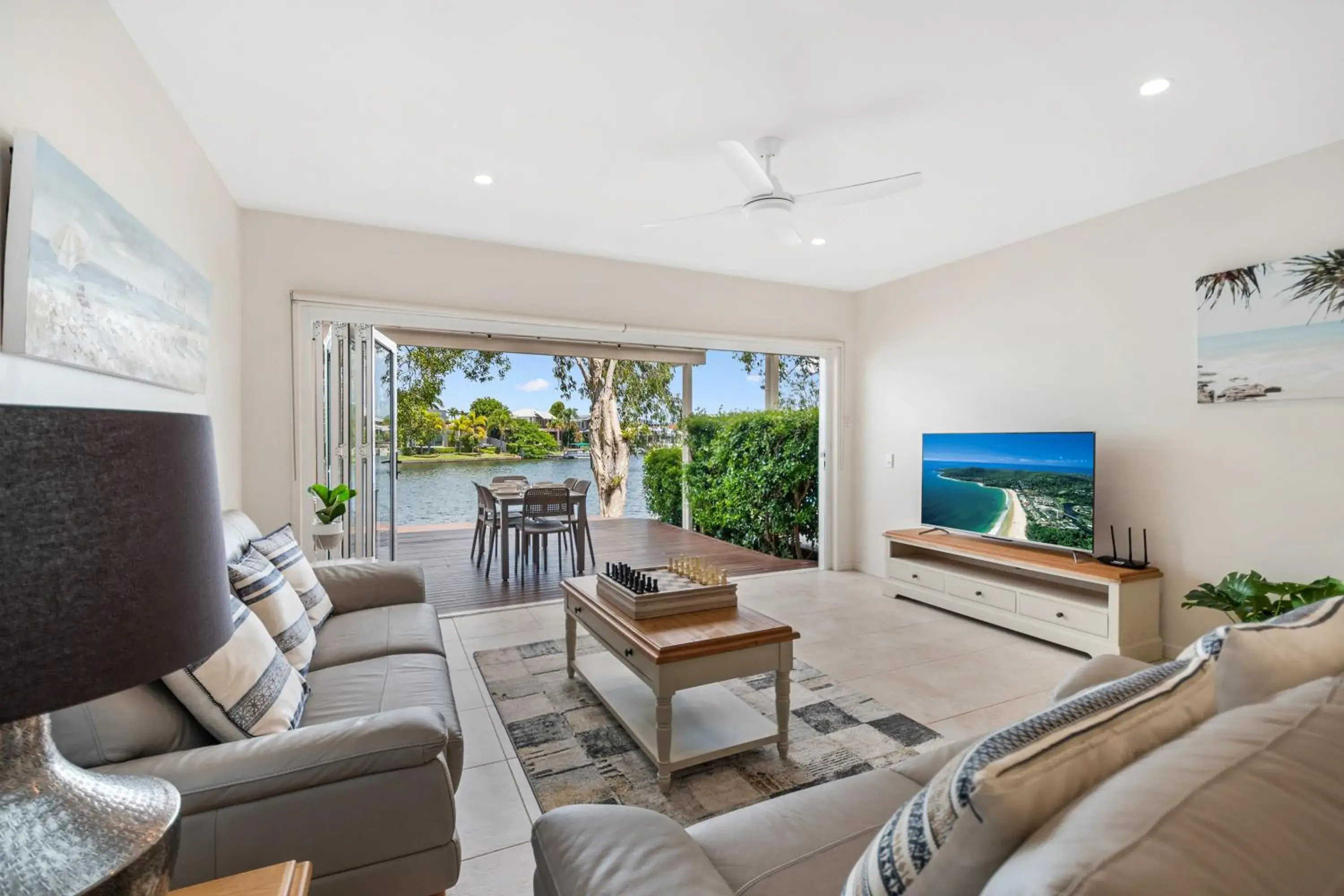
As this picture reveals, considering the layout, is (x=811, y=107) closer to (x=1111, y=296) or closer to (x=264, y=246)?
(x=1111, y=296)

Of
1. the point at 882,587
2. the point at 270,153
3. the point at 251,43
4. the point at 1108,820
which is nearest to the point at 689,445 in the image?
the point at 882,587

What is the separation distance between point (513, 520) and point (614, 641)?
3667 millimetres

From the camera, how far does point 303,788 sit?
1329 mm

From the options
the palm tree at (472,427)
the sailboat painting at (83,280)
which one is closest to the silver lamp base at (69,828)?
the sailboat painting at (83,280)

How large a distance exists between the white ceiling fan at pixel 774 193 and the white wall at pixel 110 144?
6.30 feet

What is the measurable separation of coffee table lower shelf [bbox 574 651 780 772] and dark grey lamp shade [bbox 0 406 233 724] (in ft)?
5.72

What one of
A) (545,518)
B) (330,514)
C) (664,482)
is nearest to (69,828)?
(330,514)

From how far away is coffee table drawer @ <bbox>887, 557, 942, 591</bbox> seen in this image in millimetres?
4386

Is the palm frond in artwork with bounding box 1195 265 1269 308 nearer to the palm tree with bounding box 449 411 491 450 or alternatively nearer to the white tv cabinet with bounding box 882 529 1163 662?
the white tv cabinet with bounding box 882 529 1163 662

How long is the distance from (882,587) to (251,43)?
4.85 metres

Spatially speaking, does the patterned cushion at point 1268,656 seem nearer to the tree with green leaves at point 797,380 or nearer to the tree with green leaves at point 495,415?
the tree with green leaves at point 797,380

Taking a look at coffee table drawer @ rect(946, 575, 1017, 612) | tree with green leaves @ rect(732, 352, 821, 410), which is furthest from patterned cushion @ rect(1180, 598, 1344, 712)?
tree with green leaves @ rect(732, 352, 821, 410)

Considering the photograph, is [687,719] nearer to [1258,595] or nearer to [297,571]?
[297,571]

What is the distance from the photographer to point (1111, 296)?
3686mm
